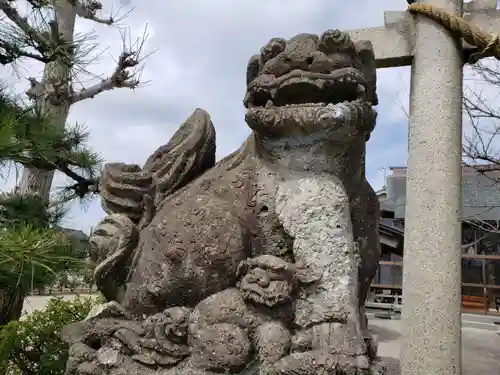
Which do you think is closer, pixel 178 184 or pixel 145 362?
pixel 145 362

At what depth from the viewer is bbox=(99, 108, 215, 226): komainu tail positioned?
60.2 inches

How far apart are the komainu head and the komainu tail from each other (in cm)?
26

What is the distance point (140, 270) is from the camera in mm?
1381

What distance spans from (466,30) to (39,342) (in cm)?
299

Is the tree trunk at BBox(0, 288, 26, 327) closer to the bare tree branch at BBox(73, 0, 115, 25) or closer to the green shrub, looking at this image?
the green shrub

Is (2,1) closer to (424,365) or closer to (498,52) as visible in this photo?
(498,52)

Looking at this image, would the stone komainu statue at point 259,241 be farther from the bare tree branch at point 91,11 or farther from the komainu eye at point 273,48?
the bare tree branch at point 91,11

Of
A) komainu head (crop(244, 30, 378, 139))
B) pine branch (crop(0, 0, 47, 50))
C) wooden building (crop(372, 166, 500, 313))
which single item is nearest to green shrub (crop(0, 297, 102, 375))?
pine branch (crop(0, 0, 47, 50))

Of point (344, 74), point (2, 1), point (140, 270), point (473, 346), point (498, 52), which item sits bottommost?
point (473, 346)

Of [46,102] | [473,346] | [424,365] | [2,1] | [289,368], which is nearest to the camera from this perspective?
[289,368]

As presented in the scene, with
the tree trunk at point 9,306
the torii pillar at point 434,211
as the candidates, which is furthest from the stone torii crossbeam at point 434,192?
the tree trunk at point 9,306

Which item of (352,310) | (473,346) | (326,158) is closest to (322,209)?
(326,158)

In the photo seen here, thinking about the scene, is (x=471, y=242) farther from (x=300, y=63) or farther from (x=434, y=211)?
(x=300, y=63)

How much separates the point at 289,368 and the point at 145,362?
37 centimetres
